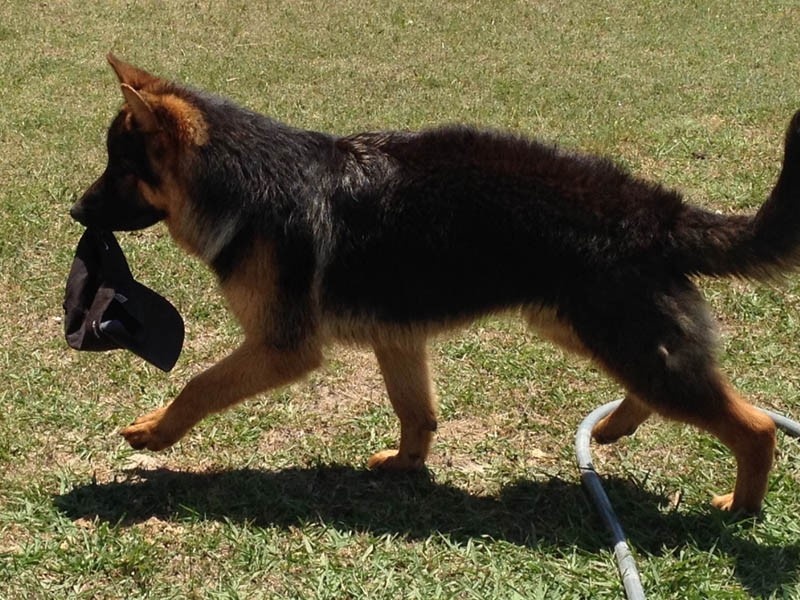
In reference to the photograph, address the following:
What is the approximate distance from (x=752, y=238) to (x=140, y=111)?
90.6 inches

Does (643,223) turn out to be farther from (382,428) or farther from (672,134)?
(672,134)

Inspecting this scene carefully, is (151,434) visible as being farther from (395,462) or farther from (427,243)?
(427,243)

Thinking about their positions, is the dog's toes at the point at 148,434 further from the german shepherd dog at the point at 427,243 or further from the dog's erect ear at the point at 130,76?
the dog's erect ear at the point at 130,76

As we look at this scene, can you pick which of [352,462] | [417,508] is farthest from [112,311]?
[417,508]

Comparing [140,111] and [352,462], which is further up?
[140,111]

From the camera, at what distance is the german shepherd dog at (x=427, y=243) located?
11.3ft

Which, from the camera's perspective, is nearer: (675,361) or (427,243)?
(675,361)

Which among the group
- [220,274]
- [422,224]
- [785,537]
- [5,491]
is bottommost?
[5,491]

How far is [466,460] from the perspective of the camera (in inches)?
164

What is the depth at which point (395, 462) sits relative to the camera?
403 cm

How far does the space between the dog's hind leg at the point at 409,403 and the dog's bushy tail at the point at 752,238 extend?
1.15m

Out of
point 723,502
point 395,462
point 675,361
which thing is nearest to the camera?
point 675,361

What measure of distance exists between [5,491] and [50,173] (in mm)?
3821

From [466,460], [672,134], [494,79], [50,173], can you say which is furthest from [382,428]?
[494,79]
